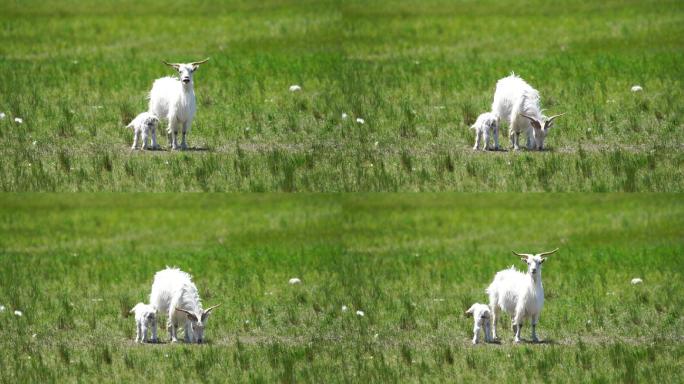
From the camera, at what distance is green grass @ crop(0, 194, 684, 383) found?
34.1 metres

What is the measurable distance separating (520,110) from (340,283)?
5.97 metres

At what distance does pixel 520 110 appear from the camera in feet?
121

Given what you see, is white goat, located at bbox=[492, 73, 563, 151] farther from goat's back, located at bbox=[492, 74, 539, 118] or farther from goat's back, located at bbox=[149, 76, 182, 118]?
goat's back, located at bbox=[149, 76, 182, 118]

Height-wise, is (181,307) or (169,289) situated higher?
(169,289)

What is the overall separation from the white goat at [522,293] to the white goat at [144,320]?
22.2 ft

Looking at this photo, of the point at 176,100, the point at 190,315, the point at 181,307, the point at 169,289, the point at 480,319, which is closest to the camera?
the point at 480,319

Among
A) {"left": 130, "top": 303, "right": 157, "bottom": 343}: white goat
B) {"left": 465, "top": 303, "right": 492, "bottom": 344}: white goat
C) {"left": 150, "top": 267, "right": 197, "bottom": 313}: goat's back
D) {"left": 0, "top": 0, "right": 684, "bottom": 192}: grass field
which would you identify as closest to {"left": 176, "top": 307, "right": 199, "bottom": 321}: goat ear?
{"left": 150, "top": 267, "right": 197, "bottom": 313}: goat's back

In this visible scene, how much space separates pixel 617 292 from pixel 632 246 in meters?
6.02

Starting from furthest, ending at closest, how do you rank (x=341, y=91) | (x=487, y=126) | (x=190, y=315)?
(x=341, y=91) → (x=487, y=126) → (x=190, y=315)

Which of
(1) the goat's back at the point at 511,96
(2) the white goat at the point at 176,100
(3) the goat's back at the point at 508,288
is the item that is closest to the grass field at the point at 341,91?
(2) the white goat at the point at 176,100

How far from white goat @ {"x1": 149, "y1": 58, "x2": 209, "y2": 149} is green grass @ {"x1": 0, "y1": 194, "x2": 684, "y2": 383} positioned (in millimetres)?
4023

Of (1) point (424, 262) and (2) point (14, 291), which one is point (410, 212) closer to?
(1) point (424, 262)

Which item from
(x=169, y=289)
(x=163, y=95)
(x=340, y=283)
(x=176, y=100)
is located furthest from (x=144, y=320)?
(x=340, y=283)

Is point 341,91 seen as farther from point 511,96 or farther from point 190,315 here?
point 190,315
